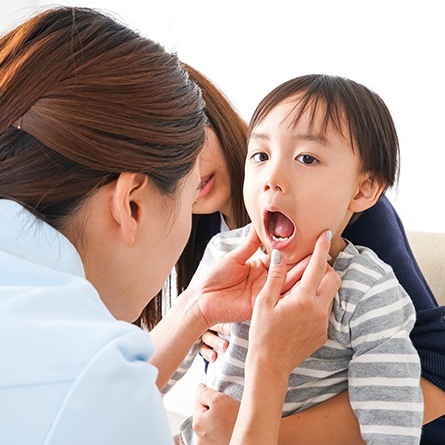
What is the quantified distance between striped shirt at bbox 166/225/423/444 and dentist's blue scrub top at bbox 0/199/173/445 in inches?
23.1

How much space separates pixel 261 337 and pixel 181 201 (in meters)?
0.35

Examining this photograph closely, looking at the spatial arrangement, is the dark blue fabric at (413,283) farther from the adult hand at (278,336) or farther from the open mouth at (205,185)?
the open mouth at (205,185)

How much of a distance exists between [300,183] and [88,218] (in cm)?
54

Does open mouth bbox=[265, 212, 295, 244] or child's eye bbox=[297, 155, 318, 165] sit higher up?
child's eye bbox=[297, 155, 318, 165]

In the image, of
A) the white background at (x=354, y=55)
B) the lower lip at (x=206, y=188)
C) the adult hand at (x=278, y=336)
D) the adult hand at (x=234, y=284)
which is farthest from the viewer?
the white background at (x=354, y=55)

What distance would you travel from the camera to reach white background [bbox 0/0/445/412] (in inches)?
107

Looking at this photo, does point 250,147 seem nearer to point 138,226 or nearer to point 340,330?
point 340,330

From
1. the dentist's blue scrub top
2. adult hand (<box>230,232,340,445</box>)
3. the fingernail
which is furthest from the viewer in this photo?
the fingernail

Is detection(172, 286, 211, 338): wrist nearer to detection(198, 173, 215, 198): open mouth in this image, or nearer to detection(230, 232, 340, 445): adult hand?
detection(230, 232, 340, 445): adult hand

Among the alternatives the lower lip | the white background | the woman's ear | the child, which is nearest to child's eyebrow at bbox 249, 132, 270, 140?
the child

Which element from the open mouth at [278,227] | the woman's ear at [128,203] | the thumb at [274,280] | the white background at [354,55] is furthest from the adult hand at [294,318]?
the white background at [354,55]

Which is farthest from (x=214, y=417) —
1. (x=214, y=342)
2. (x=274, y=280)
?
(x=274, y=280)

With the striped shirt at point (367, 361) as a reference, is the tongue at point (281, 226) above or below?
above

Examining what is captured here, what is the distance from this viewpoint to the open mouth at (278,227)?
1.52 meters
